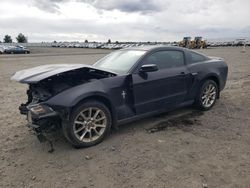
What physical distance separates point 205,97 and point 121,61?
7.12 feet

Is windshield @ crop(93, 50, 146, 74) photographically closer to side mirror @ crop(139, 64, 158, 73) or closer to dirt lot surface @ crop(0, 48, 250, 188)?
side mirror @ crop(139, 64, 158, 73)

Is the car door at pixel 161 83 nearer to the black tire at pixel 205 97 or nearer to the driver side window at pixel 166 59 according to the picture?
the driver side window at pixel 166 59

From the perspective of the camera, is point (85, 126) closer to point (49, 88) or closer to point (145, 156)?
point (49, 88)

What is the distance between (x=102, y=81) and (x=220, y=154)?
6.94 feet

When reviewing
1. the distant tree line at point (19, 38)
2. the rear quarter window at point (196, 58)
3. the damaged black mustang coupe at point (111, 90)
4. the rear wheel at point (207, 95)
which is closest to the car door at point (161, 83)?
the damaged black mustang coupe at point (111, 90)

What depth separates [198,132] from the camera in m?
4.93

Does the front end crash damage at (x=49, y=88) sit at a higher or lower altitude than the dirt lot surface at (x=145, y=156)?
higher

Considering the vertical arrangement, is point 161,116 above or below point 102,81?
below

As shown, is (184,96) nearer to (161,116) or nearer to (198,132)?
(161,116)

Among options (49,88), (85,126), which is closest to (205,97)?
(85,126)

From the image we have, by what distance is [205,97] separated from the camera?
627 centimetres

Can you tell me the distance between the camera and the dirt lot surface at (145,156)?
344 centimetres

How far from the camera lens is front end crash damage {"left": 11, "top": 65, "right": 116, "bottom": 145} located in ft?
13.4

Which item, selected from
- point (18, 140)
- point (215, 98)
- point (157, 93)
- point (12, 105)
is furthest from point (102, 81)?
point (12, 105)
